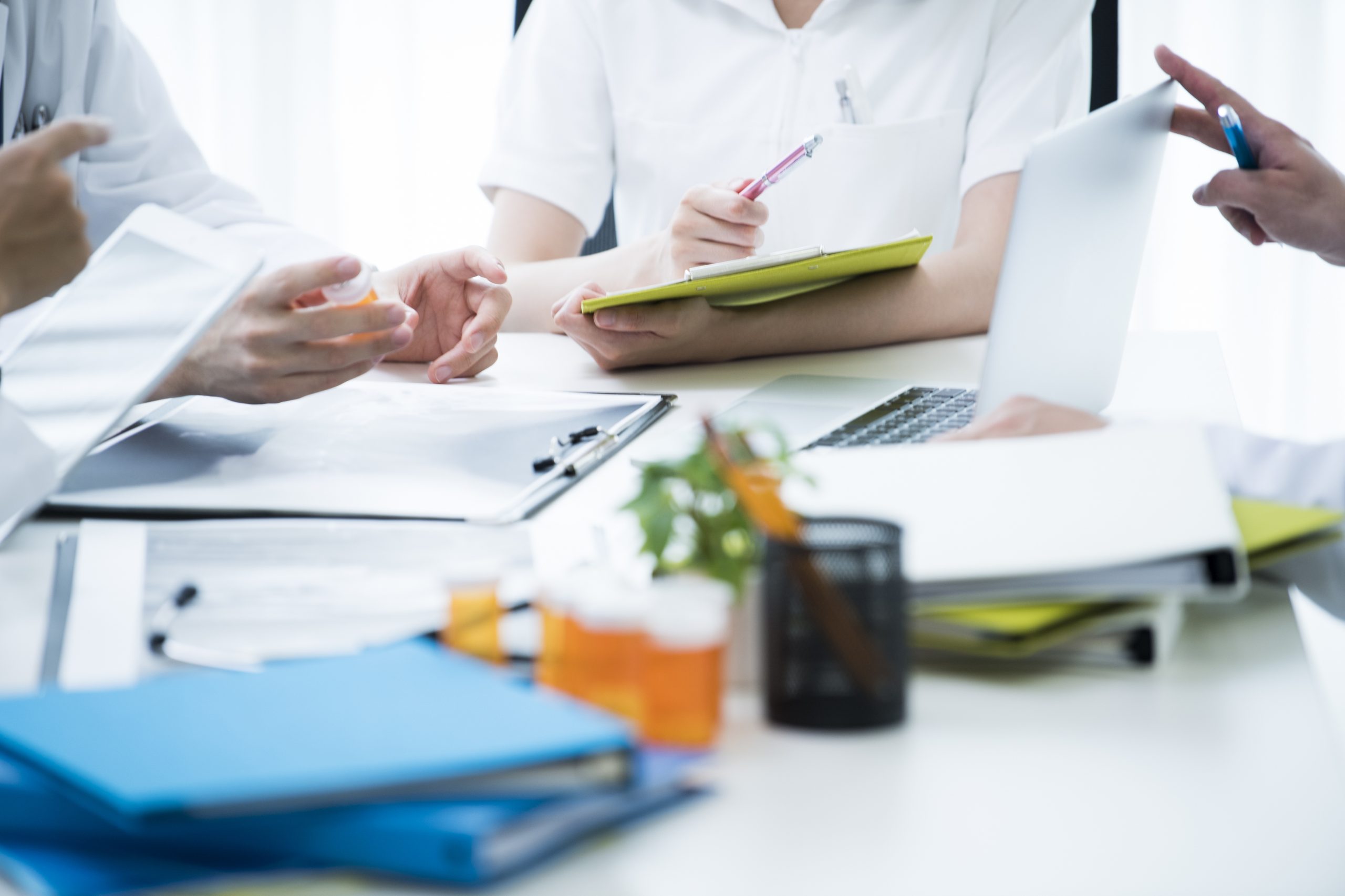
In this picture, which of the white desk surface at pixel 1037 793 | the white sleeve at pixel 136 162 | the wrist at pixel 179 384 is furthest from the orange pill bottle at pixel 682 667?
the white sleeve at pixel 136 162

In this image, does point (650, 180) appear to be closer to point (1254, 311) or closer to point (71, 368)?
point (71, 368)

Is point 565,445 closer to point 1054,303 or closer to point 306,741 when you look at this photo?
point 1054,303

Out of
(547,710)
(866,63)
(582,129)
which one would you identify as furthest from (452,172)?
(547,710)

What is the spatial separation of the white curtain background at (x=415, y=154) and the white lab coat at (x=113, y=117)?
1.26 metres

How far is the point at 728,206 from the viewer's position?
1181 millimetres

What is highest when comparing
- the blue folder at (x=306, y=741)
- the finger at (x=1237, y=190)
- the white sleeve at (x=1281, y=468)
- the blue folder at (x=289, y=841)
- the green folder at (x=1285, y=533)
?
the finger at (x=1237, y=190)

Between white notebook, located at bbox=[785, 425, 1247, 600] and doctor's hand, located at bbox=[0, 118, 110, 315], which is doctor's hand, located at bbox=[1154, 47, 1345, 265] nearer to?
white notebook, located at bbox=[785, 425, 1247, 600]

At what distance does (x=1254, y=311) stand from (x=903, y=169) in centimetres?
126

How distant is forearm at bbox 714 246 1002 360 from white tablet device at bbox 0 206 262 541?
540mm

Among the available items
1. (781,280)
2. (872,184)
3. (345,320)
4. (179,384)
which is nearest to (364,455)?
(345,320)

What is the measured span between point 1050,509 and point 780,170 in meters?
0.69

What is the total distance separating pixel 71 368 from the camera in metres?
0.80

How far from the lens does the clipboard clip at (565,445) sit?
2.63ft

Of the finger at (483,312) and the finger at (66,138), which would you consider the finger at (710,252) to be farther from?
the finger at (66,138)
